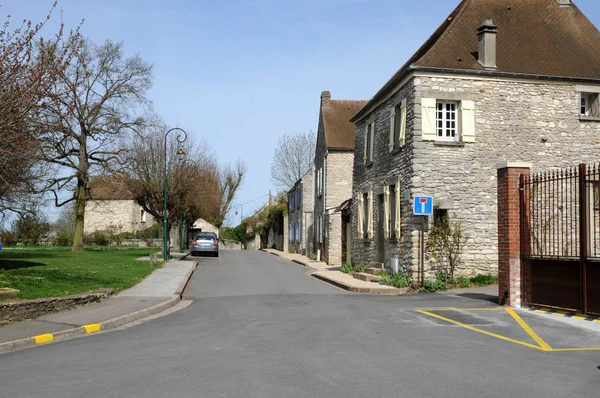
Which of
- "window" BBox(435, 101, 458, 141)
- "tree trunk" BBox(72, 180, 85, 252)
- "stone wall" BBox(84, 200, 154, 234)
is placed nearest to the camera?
"window" BBox(435, 101, 458, 141)

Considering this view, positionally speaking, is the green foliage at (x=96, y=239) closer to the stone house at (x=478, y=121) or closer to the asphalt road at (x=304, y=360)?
the stone house at (x=478, y=121)

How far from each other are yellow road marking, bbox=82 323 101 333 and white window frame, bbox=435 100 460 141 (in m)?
12.2

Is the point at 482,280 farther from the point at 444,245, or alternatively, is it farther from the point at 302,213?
the point at 302,213

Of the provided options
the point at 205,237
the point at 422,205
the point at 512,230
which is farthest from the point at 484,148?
the point at 205,237

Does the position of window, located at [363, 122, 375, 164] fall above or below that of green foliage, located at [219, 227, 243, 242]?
above

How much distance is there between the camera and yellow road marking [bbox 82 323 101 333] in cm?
1076

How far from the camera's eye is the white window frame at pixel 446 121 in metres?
19.3

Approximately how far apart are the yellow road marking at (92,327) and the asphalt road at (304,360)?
472 mm

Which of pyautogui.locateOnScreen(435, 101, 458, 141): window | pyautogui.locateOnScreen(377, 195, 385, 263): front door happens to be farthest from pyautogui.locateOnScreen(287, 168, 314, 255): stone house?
pyautogui.locateOnScreen(435, 101, 458, 141): window

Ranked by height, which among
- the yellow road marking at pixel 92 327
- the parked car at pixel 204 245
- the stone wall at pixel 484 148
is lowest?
the yellow road marking at pixel 92 327

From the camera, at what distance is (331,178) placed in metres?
35.8

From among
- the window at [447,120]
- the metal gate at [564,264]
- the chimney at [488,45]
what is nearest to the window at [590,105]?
the chimney at [488,45]

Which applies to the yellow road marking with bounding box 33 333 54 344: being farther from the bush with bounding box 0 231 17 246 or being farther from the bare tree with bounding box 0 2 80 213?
the bush with bounding box 0 231 17 246

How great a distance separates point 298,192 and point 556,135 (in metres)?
27.7
